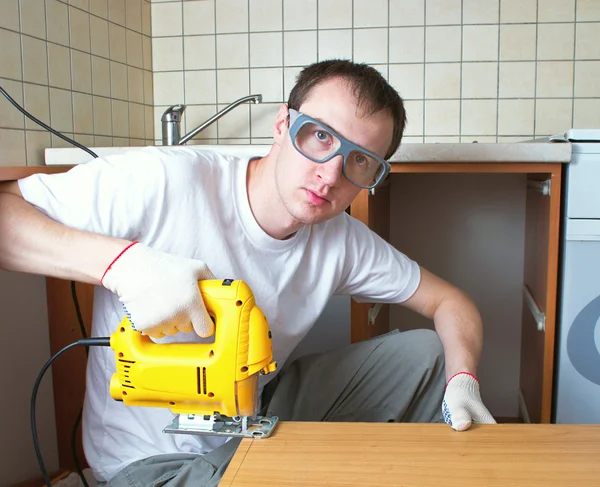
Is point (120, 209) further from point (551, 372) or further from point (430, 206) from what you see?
point (430, 206)

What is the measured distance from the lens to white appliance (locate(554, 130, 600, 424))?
1525 millimetres

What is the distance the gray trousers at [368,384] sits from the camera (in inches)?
50.4

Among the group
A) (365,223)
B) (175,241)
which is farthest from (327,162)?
(365,223)

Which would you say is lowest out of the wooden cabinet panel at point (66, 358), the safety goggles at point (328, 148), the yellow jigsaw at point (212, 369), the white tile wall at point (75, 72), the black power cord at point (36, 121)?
the wooden cabinet panel at point (66, 358)

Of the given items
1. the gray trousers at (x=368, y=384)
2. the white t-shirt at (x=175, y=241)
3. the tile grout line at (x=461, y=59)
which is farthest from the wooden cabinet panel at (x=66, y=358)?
the tile grout line at (x=461, y=59)

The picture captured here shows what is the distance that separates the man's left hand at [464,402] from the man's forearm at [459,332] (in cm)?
5

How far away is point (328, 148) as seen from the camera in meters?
1.03

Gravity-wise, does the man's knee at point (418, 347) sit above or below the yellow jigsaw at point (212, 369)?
below

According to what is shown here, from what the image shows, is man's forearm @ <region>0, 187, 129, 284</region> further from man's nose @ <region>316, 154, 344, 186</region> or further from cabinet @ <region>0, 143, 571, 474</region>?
cabinet @ <region>0, 143, 571, 474</region>

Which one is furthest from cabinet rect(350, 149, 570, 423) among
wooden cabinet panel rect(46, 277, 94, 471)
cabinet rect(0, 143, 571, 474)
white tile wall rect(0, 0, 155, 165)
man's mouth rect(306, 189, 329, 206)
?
white tile wall rect(0, 0, 155, 165)

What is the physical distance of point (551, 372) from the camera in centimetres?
162

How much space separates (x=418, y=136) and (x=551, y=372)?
1.07 metres

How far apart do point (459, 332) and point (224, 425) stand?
1.91 feet

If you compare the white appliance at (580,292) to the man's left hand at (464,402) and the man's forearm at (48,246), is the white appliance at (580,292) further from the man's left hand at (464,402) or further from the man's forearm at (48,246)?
the man's forearm at (48,246)
